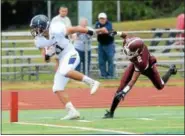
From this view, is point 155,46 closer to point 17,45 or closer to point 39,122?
point 17,45

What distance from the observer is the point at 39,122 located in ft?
43.2

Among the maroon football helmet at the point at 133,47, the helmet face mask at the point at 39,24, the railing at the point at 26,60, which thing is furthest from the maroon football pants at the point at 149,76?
the railing at the point at 26,60

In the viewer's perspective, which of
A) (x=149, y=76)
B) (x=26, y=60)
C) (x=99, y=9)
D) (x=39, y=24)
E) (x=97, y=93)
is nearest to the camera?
(x=39, y=24)

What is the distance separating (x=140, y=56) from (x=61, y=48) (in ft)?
4.48

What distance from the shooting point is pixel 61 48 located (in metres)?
13.4

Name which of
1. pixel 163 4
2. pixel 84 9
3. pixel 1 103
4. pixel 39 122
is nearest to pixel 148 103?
pixel 1 103

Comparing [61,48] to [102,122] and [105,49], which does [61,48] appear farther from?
[105,49]

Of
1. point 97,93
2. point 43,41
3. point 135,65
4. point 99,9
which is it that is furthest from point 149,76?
point 99,9

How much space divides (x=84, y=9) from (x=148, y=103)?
11.2m

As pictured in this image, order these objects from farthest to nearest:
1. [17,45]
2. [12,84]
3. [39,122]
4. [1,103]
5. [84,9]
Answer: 1. [84,9]
2. [17,45]
3. [12,84]
4. [1,103]
5. [39,122]

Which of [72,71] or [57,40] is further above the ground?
[57,40]

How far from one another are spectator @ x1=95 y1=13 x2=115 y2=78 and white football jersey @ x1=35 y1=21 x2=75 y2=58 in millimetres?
7800

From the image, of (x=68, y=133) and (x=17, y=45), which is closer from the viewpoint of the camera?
(x=68, y=133)

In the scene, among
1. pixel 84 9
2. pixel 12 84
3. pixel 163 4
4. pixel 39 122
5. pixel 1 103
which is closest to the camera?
pixel 39 122
